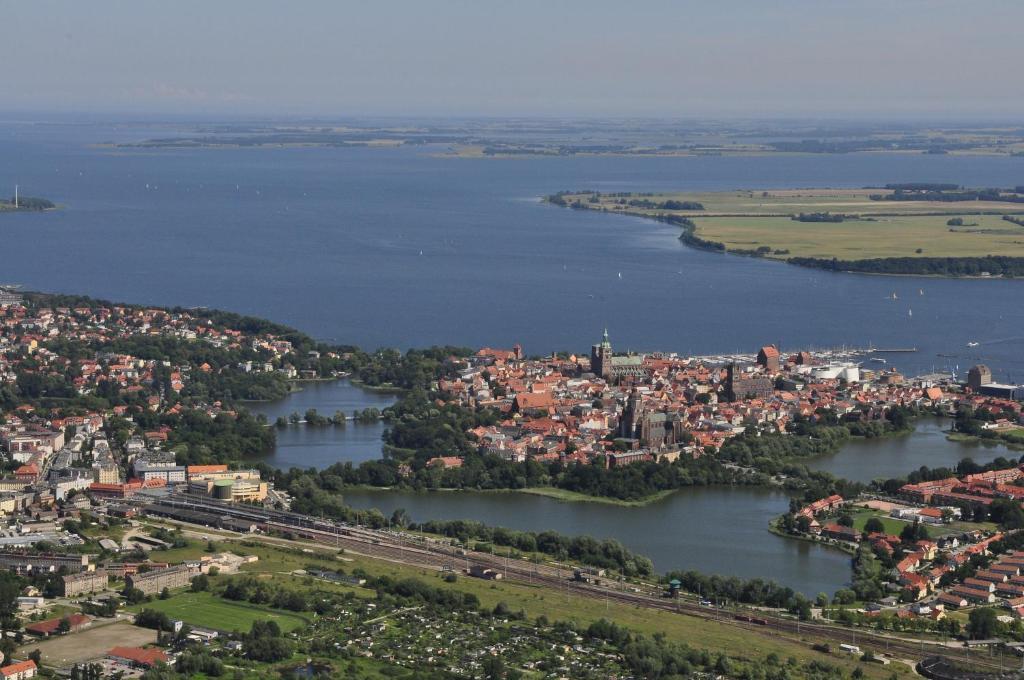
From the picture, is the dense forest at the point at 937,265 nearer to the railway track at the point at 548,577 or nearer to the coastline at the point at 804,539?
the coastline at the point at 804,539

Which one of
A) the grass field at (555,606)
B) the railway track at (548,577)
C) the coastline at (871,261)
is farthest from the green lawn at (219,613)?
the coastline at (871,261)

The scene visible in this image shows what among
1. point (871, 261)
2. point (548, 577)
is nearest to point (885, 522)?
point (548, 577)

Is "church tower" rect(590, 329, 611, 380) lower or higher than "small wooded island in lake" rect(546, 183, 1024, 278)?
lower

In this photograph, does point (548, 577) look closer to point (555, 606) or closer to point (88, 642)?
point (555, 606)

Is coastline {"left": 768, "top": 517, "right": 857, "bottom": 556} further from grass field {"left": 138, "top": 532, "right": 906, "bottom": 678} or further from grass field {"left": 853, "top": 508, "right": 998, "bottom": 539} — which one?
grass field {"left": 138, "top": 532, "right": 906, "bottom": 678}

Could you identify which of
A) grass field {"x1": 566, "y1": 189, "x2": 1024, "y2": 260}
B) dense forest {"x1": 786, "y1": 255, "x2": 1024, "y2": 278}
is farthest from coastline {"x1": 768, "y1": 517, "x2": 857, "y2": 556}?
grass field {"x1": 566, "y1": 189, "x2": 1024, "y2": 260}

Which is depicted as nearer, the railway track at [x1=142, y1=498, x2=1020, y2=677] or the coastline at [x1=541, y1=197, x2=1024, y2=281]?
the railway track at [x1=142, y1=498, x2=1020, y2=677]
